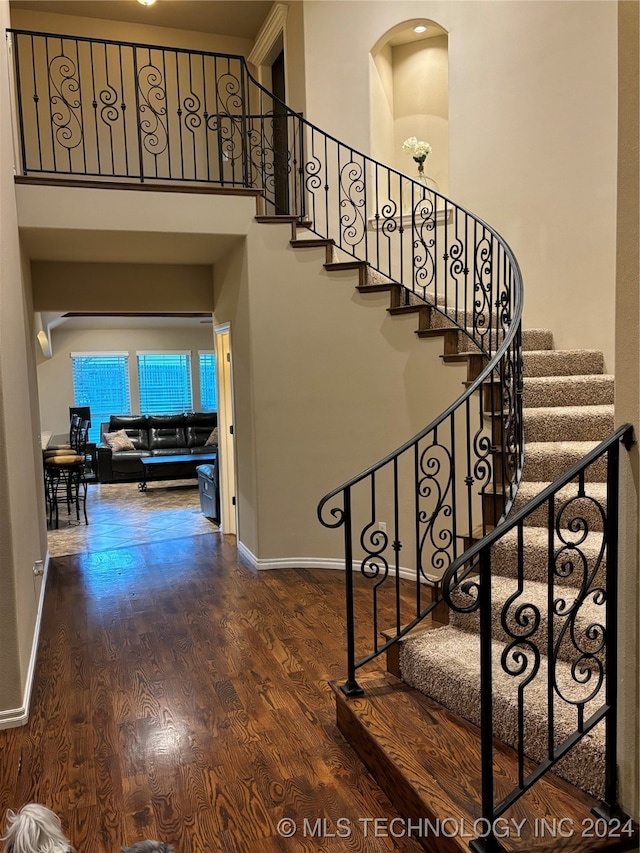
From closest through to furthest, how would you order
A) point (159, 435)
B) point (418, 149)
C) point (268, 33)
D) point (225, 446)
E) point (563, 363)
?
point (563, 363), point (418, 149), point (225, 446), point (268, 33), point (159, 435)

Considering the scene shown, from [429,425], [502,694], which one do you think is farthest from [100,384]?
[502,694]

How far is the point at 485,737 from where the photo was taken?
1.78 m

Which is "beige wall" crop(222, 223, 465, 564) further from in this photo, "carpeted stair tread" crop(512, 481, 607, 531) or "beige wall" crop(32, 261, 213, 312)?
"carpeted stair tread" crop(512, 481, 607, 531)

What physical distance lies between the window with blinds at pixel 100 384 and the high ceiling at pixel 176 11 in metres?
5.77

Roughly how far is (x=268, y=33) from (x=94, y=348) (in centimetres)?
644

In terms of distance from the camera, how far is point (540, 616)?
7.23ft

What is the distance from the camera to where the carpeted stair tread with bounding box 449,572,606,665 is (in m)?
2.40

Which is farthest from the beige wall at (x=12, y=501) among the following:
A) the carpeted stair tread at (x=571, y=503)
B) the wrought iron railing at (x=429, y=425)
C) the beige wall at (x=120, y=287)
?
the carpeted stair tread at (x=571, y=503)

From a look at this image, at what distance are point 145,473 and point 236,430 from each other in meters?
4.42

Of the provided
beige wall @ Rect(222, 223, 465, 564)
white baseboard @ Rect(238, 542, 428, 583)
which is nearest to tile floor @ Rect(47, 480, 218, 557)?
white baseboard @ Rect(238, 542, 428, 583)

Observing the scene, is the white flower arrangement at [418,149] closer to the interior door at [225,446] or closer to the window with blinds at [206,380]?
the interior door at [225,446]

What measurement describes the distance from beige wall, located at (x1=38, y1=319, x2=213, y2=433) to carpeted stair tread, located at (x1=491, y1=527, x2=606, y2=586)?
31.7 feet

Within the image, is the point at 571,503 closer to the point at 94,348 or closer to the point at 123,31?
the point at 123,31

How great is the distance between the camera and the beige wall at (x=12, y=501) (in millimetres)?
2805
